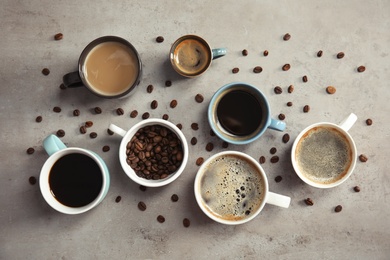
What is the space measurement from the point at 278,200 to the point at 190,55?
0.65 meters

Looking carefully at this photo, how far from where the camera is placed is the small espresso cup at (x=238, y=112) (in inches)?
60.1

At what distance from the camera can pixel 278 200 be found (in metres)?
1.44

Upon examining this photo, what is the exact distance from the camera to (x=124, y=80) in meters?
1.51

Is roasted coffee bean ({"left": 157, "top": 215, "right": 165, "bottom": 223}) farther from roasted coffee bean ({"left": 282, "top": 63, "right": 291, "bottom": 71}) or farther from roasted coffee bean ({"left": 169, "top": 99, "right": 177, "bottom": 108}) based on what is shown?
roasted coffee bean ({"left": 282, "top": 63, "right": 291, "bottom": 71})

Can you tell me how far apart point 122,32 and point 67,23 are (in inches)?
8.9

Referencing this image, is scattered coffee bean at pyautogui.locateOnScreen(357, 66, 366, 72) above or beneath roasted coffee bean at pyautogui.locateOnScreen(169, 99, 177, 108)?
above

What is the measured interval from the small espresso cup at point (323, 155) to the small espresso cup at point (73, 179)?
754mm

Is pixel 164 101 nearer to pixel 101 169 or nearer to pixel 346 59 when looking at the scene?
pixel 101 169

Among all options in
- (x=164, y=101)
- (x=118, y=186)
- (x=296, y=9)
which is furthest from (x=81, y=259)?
(x=296, y=9)

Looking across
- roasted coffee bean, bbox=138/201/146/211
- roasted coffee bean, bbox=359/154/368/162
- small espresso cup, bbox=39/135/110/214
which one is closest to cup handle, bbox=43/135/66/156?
small espresso cup, bbox=39/135/110/214

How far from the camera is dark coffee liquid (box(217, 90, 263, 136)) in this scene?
154 cm

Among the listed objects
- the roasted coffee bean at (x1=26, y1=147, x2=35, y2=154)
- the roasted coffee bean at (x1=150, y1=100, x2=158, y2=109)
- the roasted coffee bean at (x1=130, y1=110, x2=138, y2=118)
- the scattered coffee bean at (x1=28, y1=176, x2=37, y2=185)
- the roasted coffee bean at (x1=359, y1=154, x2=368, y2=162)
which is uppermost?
the roasted coffee bean at (x1=150, y1=100, x2=158, y2=109)

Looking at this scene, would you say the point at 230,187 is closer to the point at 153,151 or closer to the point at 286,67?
the point at 153,151

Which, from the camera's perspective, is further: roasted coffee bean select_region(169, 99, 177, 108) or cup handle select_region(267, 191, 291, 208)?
roasted coffee bean select_region(169, 99, 177, 108)
